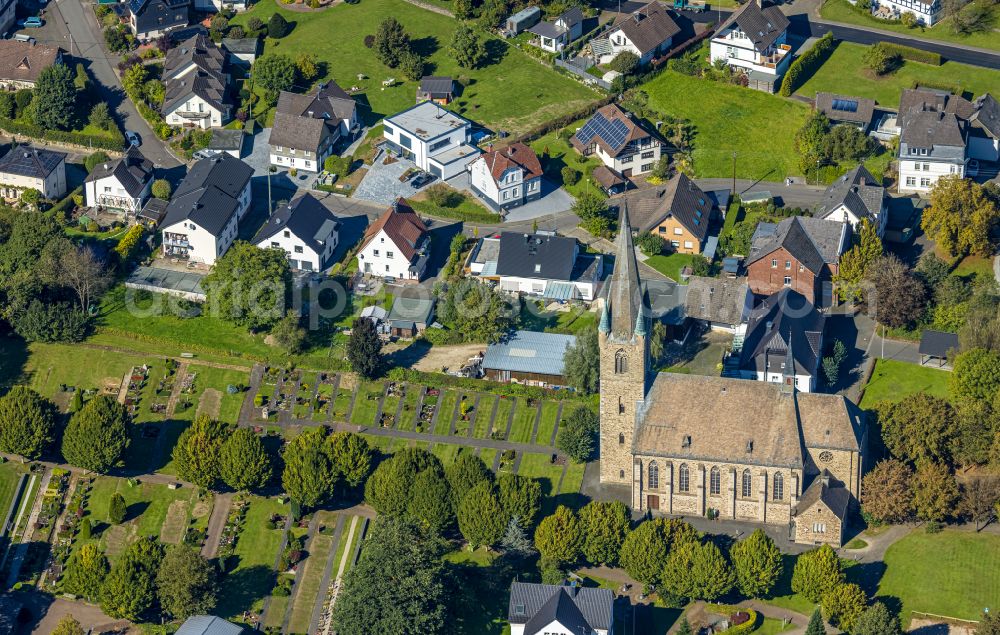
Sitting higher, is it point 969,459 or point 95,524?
point 969,459

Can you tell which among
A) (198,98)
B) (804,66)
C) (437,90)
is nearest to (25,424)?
(198,98)

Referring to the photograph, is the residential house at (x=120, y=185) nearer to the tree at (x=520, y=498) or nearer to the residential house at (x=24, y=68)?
the residential house at (x=24, y=68)

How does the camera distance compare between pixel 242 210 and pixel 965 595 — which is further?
pixel 242 210

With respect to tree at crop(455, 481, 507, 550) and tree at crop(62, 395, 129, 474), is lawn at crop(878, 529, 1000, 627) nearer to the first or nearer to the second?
tree at crop(455, 481, 507, 550)

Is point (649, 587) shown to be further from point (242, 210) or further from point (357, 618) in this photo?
point (242, 210)

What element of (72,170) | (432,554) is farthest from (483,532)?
(72,170)

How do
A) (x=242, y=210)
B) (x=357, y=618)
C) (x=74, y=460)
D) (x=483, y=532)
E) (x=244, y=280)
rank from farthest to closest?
(x=242, y=210)
(x=244, y=280)
(x=74, y=460)
(x=483, y=532)
(x=357, y=618)

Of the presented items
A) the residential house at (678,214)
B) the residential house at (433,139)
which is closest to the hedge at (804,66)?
the residential house at (678,214)

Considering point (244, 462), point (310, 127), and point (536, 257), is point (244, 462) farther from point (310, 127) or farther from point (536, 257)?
point (310, 127)
